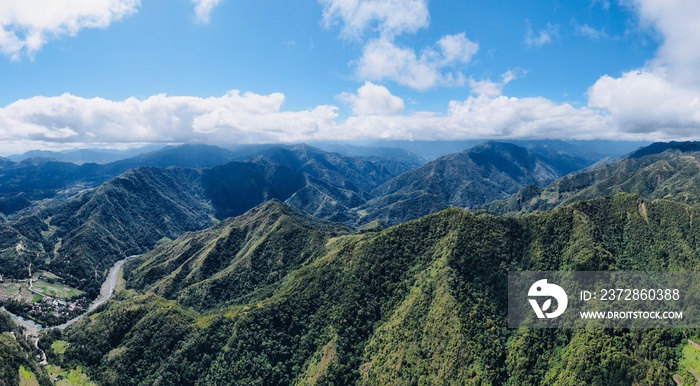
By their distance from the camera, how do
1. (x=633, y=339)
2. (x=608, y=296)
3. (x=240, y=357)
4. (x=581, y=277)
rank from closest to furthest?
(x=633, y=339)
(x=608, y=296)
(x=581, y=277)
(x=240, y=357)

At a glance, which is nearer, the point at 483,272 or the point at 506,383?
the point at 506,383

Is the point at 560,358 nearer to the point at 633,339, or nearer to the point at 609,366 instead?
the point at 609,366

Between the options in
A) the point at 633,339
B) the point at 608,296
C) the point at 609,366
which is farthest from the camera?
the point at 608,296

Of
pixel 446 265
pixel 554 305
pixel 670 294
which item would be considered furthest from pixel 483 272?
pixel 670 294

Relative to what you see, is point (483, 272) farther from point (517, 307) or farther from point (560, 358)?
point (560, 358)

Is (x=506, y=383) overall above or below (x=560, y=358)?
below

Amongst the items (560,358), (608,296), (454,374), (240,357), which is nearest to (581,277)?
(608,296)

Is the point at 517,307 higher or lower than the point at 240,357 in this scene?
higher

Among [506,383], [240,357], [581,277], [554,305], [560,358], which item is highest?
[581,277]

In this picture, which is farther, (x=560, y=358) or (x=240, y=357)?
(x=240, y=357)
